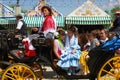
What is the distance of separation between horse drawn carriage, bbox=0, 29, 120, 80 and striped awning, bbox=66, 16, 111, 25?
15.9 meters

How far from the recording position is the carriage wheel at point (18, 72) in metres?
8.62

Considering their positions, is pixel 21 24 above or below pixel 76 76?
above

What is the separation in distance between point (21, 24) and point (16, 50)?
2474mm

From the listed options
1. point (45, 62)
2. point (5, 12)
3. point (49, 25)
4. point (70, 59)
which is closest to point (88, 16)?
point (5, 12)

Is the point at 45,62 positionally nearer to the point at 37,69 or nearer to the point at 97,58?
the point at 37,69

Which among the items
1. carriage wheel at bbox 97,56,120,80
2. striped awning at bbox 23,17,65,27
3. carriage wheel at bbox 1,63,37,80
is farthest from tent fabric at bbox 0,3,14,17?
carriage wheel at bbox 97,56,120,80

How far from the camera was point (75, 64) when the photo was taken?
852cm

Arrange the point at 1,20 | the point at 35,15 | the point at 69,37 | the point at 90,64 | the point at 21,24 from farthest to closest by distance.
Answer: the point at 1,20 < the point at 35,15 < the point at 21,24 < the point at 69,37 < the point at 90,64

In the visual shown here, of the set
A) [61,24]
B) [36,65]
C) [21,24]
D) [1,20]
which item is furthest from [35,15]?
[36,65]

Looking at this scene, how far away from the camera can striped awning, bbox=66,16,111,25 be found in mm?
25250

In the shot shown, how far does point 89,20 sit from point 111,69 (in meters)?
17.9

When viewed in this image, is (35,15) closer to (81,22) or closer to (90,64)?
(81,22)

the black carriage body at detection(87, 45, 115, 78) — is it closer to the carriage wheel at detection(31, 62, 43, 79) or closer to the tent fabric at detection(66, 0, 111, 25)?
the carriage wheel at detection(31, 62, 43, 79)

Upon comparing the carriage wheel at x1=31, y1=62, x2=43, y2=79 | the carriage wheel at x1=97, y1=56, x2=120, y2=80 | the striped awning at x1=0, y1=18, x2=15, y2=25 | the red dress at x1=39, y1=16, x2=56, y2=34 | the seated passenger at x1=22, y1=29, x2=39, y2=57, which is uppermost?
the red dress at x1=39, y1=16, x2=56, y2=34
